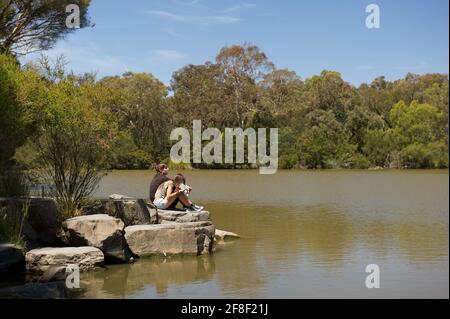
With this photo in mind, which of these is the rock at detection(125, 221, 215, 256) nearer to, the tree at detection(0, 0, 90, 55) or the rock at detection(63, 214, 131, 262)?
the rock at detection(63, 214, 131, 262)

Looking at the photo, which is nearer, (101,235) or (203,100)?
(101,235)

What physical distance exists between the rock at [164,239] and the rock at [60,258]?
0.93m

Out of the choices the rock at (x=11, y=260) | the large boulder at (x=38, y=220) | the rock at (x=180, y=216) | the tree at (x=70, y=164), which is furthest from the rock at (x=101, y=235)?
the rock at (x=180, y=216)

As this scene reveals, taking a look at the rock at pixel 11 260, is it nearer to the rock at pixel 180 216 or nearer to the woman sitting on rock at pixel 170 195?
the rock at pixel 180 216

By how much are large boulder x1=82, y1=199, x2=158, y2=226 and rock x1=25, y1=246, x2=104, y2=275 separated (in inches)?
69.8

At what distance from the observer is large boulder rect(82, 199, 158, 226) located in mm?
9719

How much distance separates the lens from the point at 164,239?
29.3 feet

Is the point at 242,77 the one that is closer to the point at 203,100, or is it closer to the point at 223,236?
the point at 203,100

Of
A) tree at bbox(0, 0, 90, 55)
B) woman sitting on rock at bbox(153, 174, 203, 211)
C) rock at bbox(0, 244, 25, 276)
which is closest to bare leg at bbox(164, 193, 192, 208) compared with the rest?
woman sitting on rock at bbox(153, 174, 203, 211)

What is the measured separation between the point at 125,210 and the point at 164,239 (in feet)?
3.84

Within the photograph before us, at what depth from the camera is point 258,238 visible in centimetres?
1053

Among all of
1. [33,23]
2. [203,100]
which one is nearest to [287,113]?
[203,100]
